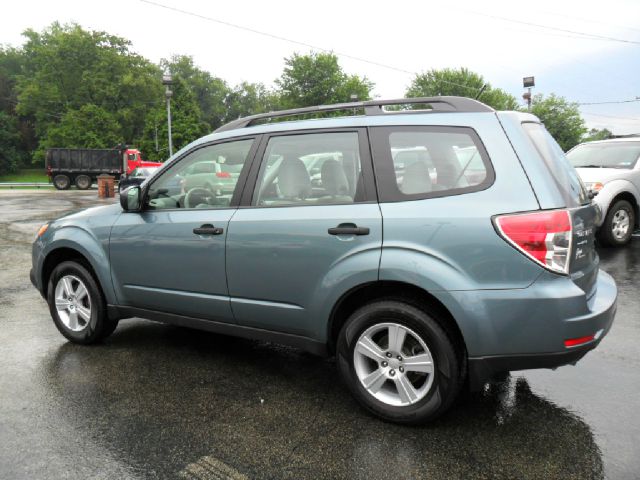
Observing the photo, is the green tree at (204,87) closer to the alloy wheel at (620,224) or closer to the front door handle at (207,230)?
the alloy wheel at (620,224)

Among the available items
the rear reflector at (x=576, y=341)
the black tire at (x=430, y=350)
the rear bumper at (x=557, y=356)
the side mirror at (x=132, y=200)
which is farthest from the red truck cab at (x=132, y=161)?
the rear reflector at (x=576, y=341)

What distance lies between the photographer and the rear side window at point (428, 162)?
292 centimetres

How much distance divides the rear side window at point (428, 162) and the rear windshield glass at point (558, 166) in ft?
1.11

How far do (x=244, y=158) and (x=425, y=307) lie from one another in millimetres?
1646

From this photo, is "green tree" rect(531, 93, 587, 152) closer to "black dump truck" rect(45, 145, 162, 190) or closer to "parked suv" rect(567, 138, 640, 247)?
"black dump truck" rect(45, 145, 162, 190)

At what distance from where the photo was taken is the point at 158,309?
411 cm

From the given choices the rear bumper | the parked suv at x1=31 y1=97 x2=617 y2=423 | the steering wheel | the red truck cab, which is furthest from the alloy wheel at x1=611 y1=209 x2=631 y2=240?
the red truck cab

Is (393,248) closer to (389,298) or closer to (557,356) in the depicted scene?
(389,298)

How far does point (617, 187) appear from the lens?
877 cm

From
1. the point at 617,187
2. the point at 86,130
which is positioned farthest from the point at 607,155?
the point at 86,130

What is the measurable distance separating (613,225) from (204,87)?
88175 millimetres

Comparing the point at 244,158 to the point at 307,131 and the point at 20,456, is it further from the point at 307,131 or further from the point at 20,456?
the point at 20,456

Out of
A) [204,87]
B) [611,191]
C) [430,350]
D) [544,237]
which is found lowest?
[430,350]

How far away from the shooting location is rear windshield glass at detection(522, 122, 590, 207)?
291 centimetres
